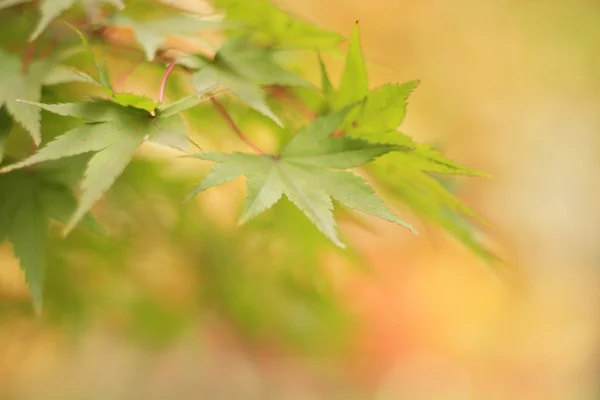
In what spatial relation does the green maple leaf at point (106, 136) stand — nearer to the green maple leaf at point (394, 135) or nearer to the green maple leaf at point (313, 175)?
the green maple leaf at point (313, 175)

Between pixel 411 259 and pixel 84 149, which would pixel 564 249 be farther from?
pixel 84 149

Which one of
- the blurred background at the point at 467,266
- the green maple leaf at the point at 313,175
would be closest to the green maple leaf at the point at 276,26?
the green maple leaf at the point at 313,175

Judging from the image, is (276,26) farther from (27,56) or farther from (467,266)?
(467,266)

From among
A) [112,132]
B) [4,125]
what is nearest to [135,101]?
[112,132]

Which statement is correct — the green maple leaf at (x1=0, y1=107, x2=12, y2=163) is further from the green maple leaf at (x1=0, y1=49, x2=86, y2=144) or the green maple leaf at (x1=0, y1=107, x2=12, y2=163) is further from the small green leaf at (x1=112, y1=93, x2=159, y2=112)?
the small green leaf at (x1=112, y1=93, x2=159, y2=112)

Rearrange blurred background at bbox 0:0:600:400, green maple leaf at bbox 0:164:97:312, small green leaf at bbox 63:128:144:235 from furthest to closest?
1. blurred background at bbox 0:0:600:400
2. green maple leaf at bbox 0:164:97:312
3. small green leaf at bbox 63:128:144:235

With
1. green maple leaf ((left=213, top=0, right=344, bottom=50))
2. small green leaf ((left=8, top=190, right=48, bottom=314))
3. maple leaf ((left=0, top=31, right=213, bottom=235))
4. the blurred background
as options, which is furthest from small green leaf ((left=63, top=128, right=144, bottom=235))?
the blurred background
